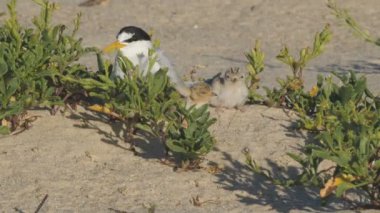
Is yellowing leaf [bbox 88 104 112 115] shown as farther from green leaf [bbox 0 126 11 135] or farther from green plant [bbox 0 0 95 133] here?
green leaf [bbox 0 126 11 135]

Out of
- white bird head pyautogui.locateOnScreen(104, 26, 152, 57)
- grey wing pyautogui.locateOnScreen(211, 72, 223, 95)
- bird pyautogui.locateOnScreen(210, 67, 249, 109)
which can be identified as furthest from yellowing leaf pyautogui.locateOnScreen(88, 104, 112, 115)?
grey wing pyautogui.locateOnScreen(211, 72, 223, 95)

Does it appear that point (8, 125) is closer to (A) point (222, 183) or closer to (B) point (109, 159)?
(B) point (109, 159)

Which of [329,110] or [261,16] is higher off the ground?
[329,110]

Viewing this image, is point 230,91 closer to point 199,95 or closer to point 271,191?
point 199,95

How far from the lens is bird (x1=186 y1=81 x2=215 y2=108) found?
6430 mm

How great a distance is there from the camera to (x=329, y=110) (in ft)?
18.4

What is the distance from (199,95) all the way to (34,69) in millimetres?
1188

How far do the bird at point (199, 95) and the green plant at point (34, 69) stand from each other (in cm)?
75

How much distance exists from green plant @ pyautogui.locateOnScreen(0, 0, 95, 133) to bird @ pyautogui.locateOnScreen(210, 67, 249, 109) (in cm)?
100

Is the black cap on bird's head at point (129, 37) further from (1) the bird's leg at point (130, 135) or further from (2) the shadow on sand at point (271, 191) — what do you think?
(2) the shadow on sand at point (271, 191)

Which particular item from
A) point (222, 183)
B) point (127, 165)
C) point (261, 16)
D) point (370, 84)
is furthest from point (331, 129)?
point (261, 16)

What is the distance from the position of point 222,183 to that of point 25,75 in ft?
4.75

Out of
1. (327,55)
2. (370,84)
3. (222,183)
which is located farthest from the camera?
(327,55)

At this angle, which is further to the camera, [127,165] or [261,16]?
[261,16]
